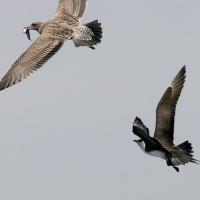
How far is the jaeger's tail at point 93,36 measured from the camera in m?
24.8

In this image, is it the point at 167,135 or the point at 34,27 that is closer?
the point at 167,135

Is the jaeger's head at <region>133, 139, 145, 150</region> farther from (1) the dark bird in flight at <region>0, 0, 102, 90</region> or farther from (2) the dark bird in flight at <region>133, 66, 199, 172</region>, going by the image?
(1) the dark bird in flight at <region>0, 0, 102, 90</region>

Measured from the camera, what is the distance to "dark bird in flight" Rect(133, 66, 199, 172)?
21.6 meters

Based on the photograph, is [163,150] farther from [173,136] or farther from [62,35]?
[62,35]

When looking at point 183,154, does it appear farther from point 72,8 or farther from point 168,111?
point 72,8

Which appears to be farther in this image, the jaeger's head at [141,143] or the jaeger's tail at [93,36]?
the jaeger's tail at [93,36]

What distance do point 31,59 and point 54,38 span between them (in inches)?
47.6

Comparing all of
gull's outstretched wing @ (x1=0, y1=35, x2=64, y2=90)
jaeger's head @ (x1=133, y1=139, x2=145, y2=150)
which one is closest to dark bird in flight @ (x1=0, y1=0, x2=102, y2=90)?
gull's outstretched wing @ (x1=0, y1=35, x2=64, y2=90)

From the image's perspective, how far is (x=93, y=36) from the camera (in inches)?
987

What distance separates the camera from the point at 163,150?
22.1m

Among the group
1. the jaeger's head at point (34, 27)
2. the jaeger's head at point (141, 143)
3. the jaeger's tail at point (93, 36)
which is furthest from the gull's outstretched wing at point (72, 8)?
the jaeger's head at point (141, 143)

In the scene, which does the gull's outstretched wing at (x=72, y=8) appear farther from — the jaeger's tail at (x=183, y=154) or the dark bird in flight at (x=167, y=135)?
the jaeger's tail at (x=183, y=154)

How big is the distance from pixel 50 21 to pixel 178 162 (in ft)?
22.2

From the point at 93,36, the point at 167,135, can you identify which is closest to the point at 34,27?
the point at 93,36
